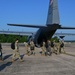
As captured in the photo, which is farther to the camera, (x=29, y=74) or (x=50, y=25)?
(x=50, y=25)

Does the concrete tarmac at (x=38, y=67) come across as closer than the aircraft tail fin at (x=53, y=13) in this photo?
Yes

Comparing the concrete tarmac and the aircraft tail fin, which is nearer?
the concrete tarmac

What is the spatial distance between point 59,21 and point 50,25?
149 centimetres

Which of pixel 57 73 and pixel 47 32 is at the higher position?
pixel 47 32

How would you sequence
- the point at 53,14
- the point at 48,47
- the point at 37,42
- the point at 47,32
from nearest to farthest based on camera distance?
the point at 48,47
the point at 53,14
the point at 47,32
the point at 37,42

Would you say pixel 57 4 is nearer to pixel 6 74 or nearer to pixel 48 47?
pixel 48 47

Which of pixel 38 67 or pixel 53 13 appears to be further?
pixel 53 13

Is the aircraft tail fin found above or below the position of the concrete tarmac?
above

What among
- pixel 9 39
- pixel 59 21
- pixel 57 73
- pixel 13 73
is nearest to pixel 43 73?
pixel 57 73

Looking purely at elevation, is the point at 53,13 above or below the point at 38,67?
above

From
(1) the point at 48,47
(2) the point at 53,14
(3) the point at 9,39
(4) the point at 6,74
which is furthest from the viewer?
(3) the point at 9,39

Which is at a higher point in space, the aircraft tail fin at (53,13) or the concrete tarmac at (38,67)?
the aircraft tail fin at (53,13)

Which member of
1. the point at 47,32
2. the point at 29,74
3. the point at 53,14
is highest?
the point at 53,14

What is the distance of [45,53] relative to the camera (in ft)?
79.9
